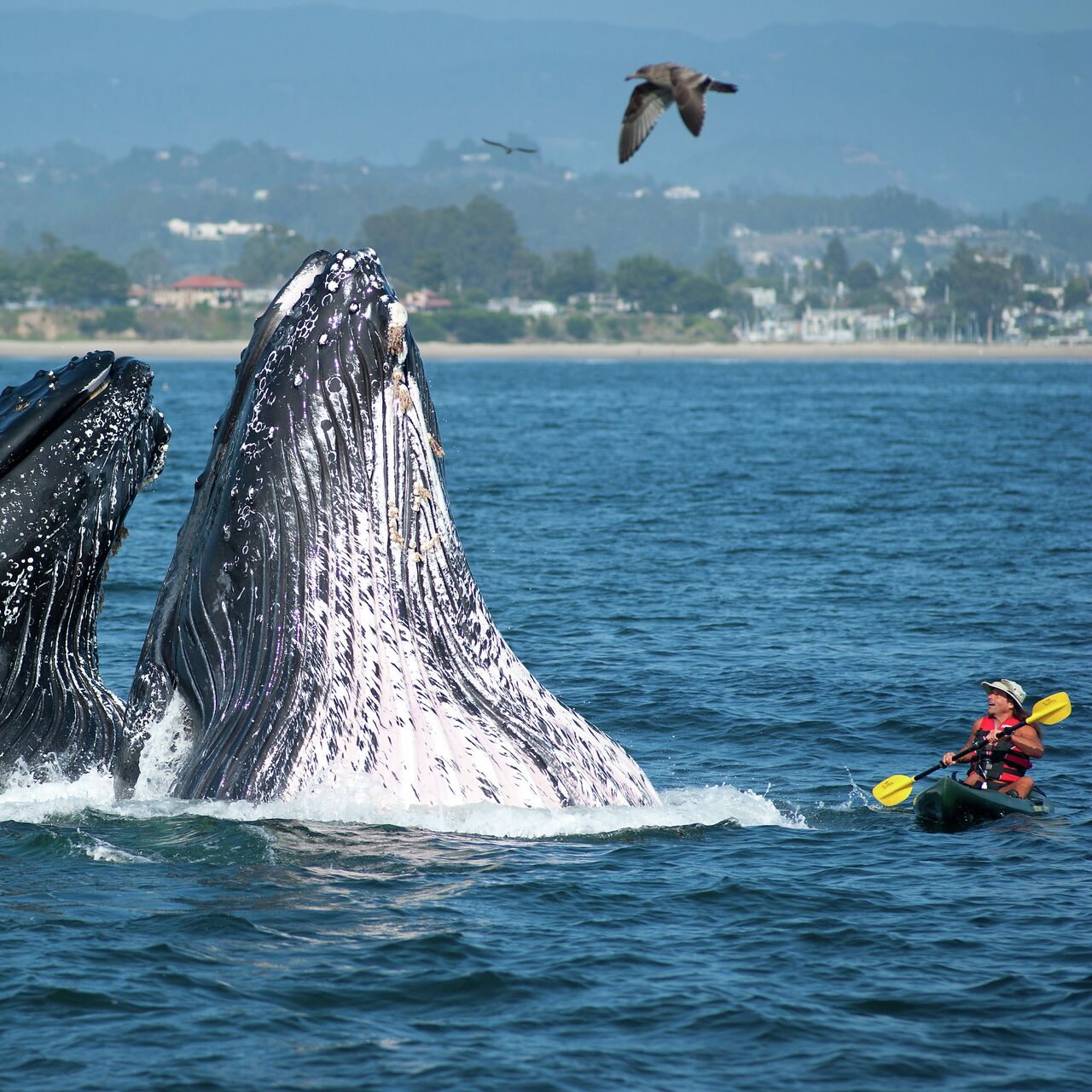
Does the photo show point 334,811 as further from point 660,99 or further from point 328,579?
point 660,99

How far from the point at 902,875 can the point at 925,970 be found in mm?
1810

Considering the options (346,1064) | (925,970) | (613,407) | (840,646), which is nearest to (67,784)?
(346,1064)

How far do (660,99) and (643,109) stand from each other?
0.56ft

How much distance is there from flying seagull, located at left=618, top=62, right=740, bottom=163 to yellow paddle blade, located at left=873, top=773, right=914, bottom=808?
185 inches

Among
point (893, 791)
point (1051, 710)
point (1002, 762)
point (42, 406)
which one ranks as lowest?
point (893, 791)

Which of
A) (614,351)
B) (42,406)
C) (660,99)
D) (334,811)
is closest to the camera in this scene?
(334,811)

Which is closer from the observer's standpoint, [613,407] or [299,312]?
[299,312]

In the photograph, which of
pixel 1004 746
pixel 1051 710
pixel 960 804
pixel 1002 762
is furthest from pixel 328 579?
pixel 1051 710

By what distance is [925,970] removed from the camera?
25.4ft

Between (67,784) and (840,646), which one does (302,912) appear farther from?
(840,646)

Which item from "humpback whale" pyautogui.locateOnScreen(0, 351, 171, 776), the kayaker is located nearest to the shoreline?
the kayaker

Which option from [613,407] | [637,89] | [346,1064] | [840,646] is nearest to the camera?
[346,1064]

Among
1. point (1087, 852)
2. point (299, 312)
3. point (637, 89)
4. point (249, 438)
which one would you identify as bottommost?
point (1087, 852)

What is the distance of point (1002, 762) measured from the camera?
11.5m
